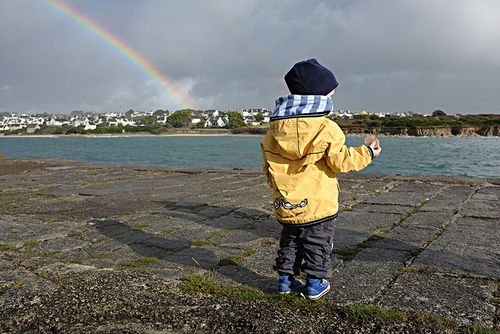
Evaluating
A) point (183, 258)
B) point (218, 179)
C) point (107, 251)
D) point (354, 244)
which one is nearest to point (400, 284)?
point (354, 244)

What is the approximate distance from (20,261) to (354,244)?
8.84ft

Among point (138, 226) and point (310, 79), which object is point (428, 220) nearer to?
point (310, 79)

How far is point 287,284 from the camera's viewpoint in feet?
9.34

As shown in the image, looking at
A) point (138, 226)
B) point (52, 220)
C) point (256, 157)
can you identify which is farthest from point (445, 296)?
point (256, 157)

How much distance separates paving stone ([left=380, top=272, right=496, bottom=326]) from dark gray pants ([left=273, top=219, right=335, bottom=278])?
430 mm

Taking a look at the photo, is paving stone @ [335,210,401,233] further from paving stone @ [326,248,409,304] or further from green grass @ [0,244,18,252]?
green grass @ [0,244,18,252]

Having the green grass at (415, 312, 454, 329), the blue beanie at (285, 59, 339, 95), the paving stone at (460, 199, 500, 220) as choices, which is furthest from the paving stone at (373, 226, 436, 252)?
the blue beanie at (285, 59, 339, 95)

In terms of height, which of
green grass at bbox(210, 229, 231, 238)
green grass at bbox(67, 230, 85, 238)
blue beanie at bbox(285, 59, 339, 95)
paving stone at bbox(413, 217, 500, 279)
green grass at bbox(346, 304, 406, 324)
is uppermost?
blue beanie at bbox(285, 59, 339, 95)

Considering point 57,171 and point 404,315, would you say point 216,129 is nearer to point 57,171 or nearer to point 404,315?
point 57,171

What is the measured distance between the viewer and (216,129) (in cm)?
12600

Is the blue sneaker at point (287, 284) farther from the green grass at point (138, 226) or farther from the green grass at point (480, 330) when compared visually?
the green grass at point (138, 226)

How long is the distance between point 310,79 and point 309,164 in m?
0.53

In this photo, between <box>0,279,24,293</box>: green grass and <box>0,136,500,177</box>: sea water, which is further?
<box>0,136,500,177</box>: sea water

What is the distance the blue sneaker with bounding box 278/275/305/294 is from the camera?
2832mm
